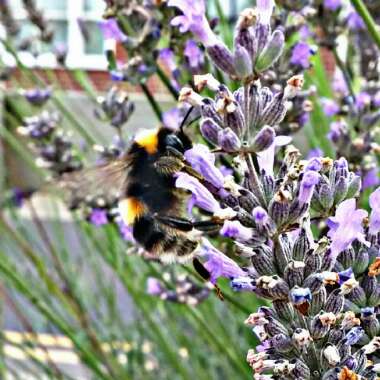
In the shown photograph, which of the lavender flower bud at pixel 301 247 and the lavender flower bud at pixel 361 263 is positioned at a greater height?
the lavender flower bud at pixel 301 247

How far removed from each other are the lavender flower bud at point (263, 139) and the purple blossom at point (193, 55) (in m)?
0.49

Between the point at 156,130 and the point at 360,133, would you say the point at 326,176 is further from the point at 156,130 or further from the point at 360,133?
the point at 360,133

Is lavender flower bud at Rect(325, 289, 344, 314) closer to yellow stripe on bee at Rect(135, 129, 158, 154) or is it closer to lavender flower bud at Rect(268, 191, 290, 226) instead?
lavender flower bud at Rect(268, 191, 290, 226)

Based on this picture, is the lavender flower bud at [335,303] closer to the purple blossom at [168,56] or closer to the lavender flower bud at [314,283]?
the lavender flower bud at [314,283]

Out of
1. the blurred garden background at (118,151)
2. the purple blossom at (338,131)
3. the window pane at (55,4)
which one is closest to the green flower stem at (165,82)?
the blurred garden background at (118,151)

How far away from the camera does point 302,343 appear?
2.03ft

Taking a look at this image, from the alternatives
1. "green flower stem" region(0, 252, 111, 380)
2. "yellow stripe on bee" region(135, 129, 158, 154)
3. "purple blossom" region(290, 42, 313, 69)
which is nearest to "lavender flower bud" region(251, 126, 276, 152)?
"yellow stripe on bee" region(135, 129, 158, 154)

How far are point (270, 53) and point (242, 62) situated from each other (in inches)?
1.7

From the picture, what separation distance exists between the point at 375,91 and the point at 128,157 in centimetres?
50

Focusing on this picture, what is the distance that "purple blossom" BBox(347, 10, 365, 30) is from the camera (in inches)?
55.2

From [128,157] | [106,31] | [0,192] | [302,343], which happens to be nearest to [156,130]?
[128,157]

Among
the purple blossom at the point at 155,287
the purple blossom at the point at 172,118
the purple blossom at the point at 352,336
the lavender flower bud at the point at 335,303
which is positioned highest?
the purple blossom at the point at 172,118

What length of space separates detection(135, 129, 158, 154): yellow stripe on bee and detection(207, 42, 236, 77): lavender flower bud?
301 millimetres

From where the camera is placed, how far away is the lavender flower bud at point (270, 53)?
710 millimetres
